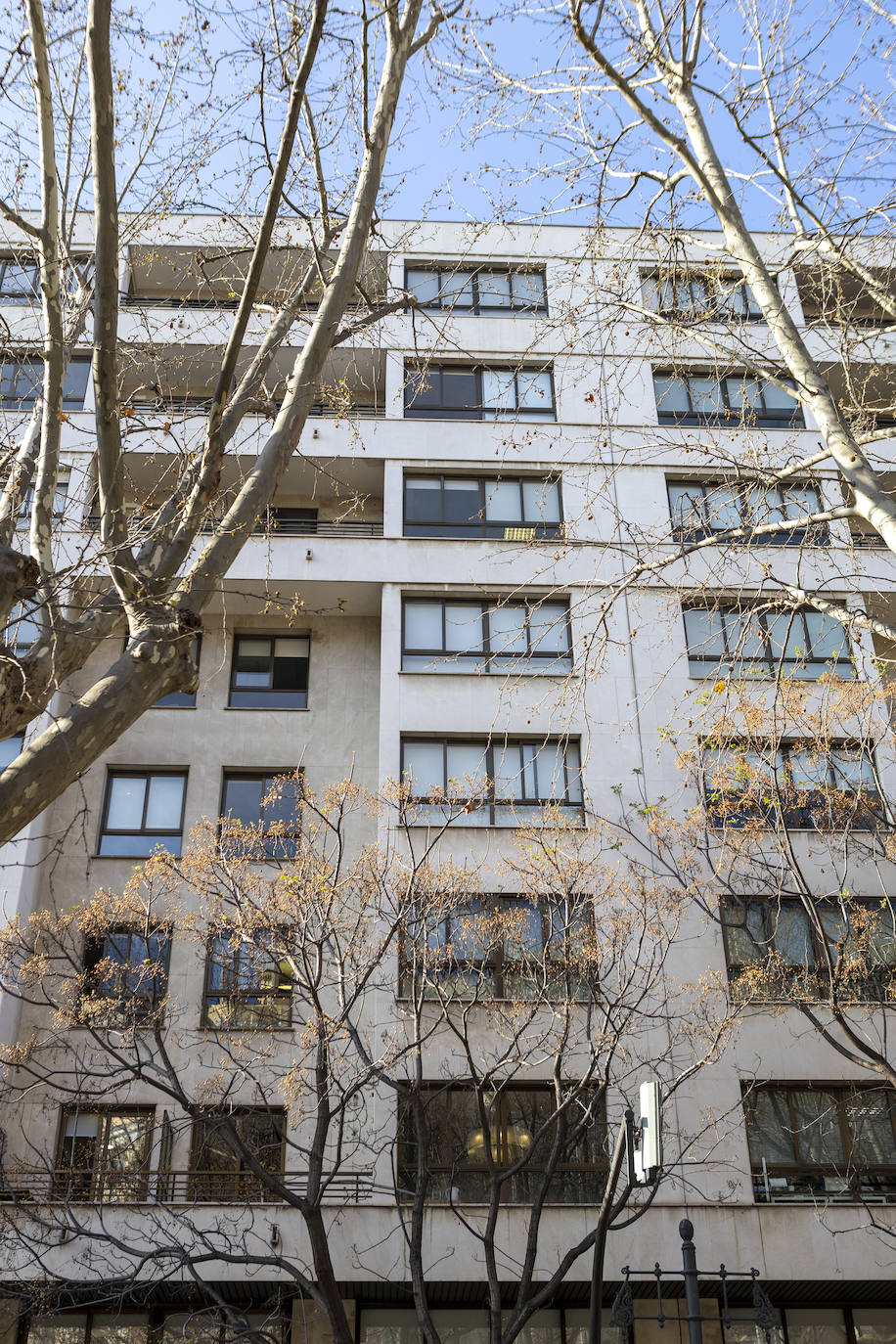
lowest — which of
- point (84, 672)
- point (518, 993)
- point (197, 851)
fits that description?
point (518, 993)

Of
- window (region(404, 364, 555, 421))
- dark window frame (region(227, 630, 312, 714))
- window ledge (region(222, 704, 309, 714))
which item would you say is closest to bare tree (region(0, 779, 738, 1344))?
window ledge (region(222, 704, 309, 714))

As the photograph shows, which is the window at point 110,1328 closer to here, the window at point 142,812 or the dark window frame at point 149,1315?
the dark window frame at point 149,1315

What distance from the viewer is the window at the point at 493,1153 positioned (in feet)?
58.3

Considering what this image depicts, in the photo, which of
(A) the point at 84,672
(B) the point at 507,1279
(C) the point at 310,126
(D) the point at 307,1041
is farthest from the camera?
(A) the point at 84,672

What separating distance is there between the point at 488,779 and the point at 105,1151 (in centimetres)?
812

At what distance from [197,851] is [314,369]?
11362 mm

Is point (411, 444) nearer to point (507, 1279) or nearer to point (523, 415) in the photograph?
point (523, 415)

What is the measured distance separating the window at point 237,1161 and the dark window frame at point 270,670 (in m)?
7.11

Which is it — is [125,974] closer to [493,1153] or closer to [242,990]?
[242,990]

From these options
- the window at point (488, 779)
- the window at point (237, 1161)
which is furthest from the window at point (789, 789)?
the window at point (237, 1161)

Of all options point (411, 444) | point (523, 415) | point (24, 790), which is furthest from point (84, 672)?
point (24, 790)

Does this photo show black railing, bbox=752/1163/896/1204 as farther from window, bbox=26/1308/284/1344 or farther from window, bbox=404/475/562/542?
window, bbox=404/475/562/542

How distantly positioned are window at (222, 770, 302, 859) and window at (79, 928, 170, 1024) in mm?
1993

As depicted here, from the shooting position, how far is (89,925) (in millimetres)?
18188
